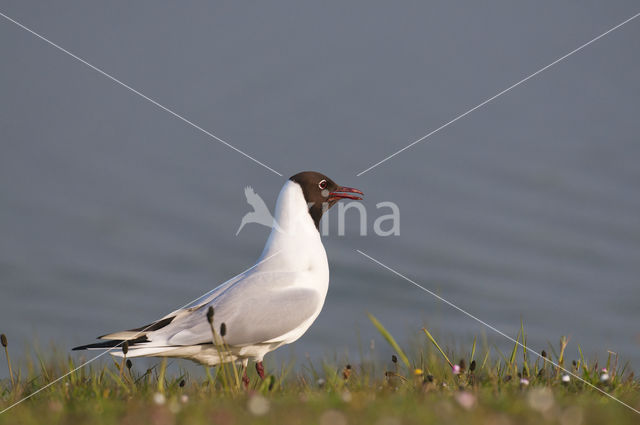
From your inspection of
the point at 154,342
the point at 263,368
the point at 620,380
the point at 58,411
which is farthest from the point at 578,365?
the point at 58,411


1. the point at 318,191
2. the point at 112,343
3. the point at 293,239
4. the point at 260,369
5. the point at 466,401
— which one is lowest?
the point at 466,401

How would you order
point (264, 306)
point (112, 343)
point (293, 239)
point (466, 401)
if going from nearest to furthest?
point (466, 401) → point (112, 343) → point (264, 306) → point (293, 239)

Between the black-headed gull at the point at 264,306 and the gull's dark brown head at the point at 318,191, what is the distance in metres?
0.01

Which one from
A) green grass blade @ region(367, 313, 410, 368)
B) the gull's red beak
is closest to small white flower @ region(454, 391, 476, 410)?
green grass blade @ region(367, 313, 410, 368)

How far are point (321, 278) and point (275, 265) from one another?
519mm

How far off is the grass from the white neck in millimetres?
1182

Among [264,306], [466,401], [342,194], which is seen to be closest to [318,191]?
[342,194]

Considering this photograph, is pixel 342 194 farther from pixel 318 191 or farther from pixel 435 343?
pixel 435 343

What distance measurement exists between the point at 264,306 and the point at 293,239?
2.87 feet

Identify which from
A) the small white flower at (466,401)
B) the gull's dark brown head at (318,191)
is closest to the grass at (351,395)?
the small white flower at (466,401)

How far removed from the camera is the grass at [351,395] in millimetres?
4766

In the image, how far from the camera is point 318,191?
8.45 metres

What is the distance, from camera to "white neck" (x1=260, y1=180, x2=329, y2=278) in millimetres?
7816

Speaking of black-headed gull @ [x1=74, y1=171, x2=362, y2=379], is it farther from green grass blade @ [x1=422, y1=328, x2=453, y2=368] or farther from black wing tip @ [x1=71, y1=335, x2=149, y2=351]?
green grass blade @ [x1=422, y1=328, x2=453, y2=368]
